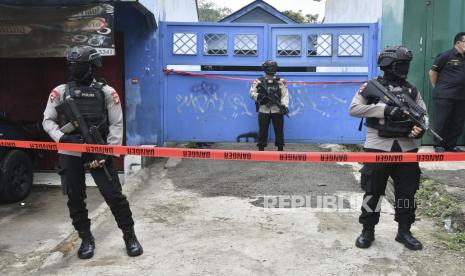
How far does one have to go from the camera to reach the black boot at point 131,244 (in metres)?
4.05

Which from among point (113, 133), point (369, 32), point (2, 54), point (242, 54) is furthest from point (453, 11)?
point (2, 54)

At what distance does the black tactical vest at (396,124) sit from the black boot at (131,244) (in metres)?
2.23

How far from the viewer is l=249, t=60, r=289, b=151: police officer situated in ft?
24.5

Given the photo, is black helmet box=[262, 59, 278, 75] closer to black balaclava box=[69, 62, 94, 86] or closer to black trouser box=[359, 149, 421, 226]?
black trouser box=[359, 149, 421, 226]

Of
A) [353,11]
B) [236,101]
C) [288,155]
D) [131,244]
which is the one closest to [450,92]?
[236,101]

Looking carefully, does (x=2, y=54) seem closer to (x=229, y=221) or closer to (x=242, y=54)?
(x=242, y=54)

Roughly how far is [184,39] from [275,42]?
152 centimetres

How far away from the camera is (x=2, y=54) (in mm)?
7035

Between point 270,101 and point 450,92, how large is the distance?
8.50ft

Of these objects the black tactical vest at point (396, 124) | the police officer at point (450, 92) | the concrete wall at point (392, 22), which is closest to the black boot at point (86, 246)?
the black tactical vest at point (396, 124)

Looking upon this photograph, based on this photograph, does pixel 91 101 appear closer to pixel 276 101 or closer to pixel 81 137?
pixel 81 137

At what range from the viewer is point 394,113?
3742mm

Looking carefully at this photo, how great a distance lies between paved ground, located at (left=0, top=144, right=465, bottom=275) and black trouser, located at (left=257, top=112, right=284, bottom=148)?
1.03 metres

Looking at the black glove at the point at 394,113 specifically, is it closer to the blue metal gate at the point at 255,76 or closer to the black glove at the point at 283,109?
the black glove at the point at 283,109
